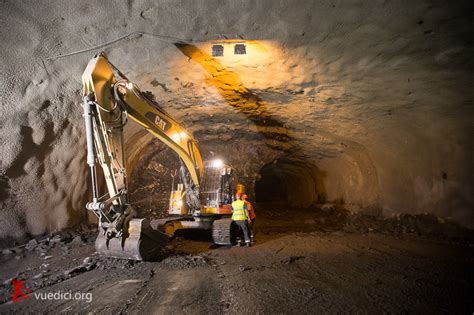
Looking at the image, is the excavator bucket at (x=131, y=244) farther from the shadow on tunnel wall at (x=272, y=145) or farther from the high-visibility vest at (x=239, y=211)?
the shadow on tunnel wall at (x=272, y=145)

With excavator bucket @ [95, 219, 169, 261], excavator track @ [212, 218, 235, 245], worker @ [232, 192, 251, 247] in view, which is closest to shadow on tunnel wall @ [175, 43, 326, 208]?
worker @ [232, 192, 251, 247]

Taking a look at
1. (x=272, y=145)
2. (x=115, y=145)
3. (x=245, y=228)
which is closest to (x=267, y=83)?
(x=245, y=228)

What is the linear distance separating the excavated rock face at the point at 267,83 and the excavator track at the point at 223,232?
370 cm

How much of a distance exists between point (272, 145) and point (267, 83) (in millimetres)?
5907

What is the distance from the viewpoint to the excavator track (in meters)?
6.66

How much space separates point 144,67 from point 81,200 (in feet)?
14.6

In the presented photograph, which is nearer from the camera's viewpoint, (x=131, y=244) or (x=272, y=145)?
(x=131, y=244)

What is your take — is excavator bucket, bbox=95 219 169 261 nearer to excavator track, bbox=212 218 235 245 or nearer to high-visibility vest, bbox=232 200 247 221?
excavator track, bbox=212 218 235 245

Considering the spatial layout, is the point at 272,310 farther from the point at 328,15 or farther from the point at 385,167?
the point at 385,167

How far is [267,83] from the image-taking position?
7160 millimetres

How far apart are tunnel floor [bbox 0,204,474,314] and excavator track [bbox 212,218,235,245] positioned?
0.27 metres

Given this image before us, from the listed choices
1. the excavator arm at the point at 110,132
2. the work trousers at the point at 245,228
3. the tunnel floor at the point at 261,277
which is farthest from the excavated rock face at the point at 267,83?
the work trousers at the point at 245,228

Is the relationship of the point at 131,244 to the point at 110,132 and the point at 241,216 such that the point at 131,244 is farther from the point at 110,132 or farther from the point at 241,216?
the point at 241,216

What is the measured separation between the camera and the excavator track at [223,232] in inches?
262
